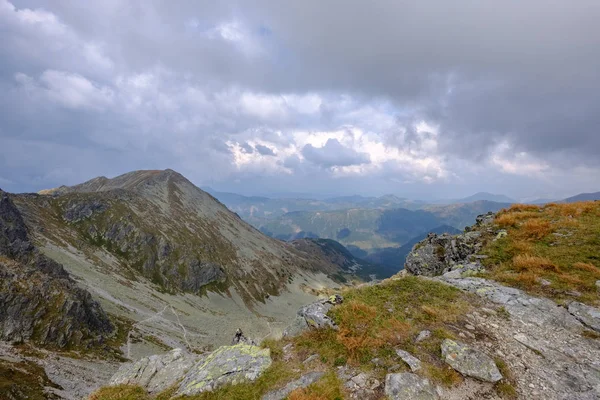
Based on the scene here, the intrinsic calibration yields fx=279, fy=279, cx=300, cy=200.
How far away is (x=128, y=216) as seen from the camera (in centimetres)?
15750

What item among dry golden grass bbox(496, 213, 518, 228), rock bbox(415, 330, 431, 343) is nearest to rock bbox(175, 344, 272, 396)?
rock bbox(415, 330, 431, 343)

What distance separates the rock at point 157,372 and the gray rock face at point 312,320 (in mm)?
6377

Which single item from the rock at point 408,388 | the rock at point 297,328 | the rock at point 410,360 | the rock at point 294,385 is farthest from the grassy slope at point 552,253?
the rock at point 294,385

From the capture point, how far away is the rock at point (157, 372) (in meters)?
14.8

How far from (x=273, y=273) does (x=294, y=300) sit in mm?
27351

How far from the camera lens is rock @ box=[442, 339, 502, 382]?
10.1m

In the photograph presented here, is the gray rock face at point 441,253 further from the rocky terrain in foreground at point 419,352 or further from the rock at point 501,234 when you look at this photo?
the rocky terrain in foreground at point 419,352

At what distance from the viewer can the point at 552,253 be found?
61.6 feet

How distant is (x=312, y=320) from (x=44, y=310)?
272ft

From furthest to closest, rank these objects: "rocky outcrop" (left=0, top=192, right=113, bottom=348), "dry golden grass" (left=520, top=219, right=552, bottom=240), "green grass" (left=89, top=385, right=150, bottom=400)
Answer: "rocky outcrop" (left=0, top=192, right=113, bottom=348) < "dry golden grass" (left=520, top=219, right=552, bottom=240) < "green grass" (left=89, top=385, right=150, bottom=400)

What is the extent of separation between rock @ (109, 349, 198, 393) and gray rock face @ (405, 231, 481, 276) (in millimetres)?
20862

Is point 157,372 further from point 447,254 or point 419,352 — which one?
point 447,254

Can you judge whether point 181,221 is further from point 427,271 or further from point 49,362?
point 427,271

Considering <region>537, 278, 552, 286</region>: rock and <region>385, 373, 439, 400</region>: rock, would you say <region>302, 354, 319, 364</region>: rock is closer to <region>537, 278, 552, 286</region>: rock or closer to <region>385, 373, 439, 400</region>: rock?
<region>385, 373, 439, 400</region>: rock
